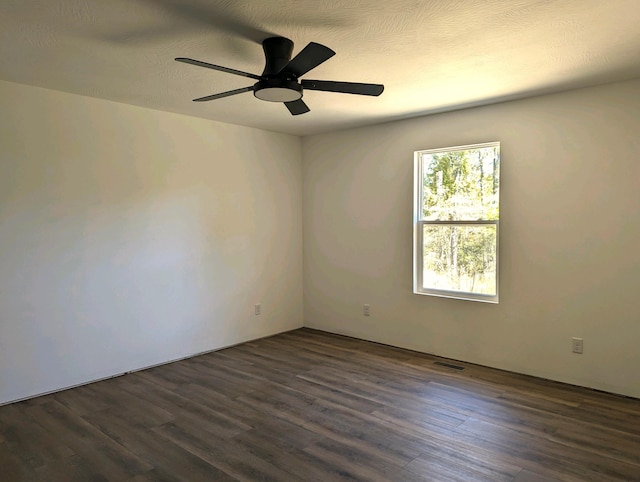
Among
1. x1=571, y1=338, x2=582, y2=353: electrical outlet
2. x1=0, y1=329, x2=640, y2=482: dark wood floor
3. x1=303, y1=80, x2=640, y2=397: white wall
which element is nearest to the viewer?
x1=0, y1=329, x2=640, y2=482: dark wood floor

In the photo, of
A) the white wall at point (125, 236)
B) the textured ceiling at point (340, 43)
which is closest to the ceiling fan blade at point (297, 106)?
the textured ceiling at point (340, 43)

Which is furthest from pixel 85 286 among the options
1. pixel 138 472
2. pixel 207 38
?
pixel 207 38

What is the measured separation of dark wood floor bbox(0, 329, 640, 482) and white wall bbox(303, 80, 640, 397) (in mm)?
314

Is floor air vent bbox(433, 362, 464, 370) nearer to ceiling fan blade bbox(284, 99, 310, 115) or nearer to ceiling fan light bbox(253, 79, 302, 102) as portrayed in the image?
ceiling fan blade bbox(284, 99, 310, 115)

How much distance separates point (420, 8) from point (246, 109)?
230 centimetres

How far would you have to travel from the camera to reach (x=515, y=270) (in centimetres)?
397

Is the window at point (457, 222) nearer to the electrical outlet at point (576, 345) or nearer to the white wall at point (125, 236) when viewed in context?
the electrical outlet at point (576, 345)

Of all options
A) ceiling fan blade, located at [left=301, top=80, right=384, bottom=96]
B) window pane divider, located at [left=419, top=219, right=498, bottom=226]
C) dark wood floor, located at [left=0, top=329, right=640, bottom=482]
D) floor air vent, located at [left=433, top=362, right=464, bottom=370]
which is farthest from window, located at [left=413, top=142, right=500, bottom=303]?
ceiling fan blade, located at [left=301, top=80, right=384, bottom=96]

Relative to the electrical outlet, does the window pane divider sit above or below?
above

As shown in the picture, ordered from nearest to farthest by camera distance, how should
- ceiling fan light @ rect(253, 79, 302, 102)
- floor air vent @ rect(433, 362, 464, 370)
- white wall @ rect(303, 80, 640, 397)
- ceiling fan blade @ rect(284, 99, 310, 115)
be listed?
ceiling fan light @ rect(253, 79, 302, 102), ceiling fan blade @ rect(284, 99, 310, 115), white wall @ rect(303, 80, 640, 397), floor air vent @ rect(433, 362, 464, 370)

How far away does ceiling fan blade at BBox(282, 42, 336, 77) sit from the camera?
218 cm

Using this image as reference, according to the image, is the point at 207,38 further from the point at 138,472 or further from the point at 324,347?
the point at 324,347

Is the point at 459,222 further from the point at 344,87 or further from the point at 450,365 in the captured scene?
the point at 344,87

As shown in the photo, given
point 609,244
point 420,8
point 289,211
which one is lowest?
point 609,244
